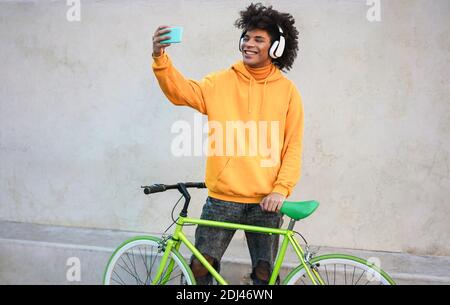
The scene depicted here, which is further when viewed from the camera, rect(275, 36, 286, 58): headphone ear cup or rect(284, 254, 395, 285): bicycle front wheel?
rect(275, 36, 286, 58): headphone ear cup

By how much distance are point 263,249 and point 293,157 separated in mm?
575

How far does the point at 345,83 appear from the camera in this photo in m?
4.41

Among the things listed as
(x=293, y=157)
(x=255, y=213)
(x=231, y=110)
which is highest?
(x=231, y=110)

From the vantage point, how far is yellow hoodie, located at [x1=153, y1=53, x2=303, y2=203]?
304 centimetres

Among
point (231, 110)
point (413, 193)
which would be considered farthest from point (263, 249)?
point (413, 193)

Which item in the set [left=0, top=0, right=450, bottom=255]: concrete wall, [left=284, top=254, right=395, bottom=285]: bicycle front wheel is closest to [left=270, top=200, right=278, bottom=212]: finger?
[left=284, top=254, right=395, bottom=285]: bicycle front wheel

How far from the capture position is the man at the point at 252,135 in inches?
120

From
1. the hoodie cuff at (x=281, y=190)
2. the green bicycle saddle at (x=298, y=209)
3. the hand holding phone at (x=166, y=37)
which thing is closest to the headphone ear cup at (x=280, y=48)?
the hand holding phone at (x=166, y=37)

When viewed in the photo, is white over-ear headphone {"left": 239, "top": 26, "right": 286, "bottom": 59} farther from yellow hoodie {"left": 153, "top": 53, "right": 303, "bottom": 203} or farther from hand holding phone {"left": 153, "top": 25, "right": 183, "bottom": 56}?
hand holding phone {"left": 153, "top": 25, "right": 183, "bottom": 56}

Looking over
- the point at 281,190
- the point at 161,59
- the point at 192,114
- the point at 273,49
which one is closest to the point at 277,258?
the point at 281,190

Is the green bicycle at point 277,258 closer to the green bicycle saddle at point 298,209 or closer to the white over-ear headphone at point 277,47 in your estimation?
the green bicycle saddle at point 298,209

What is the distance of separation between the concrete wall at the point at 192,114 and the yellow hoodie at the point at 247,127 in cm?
146
